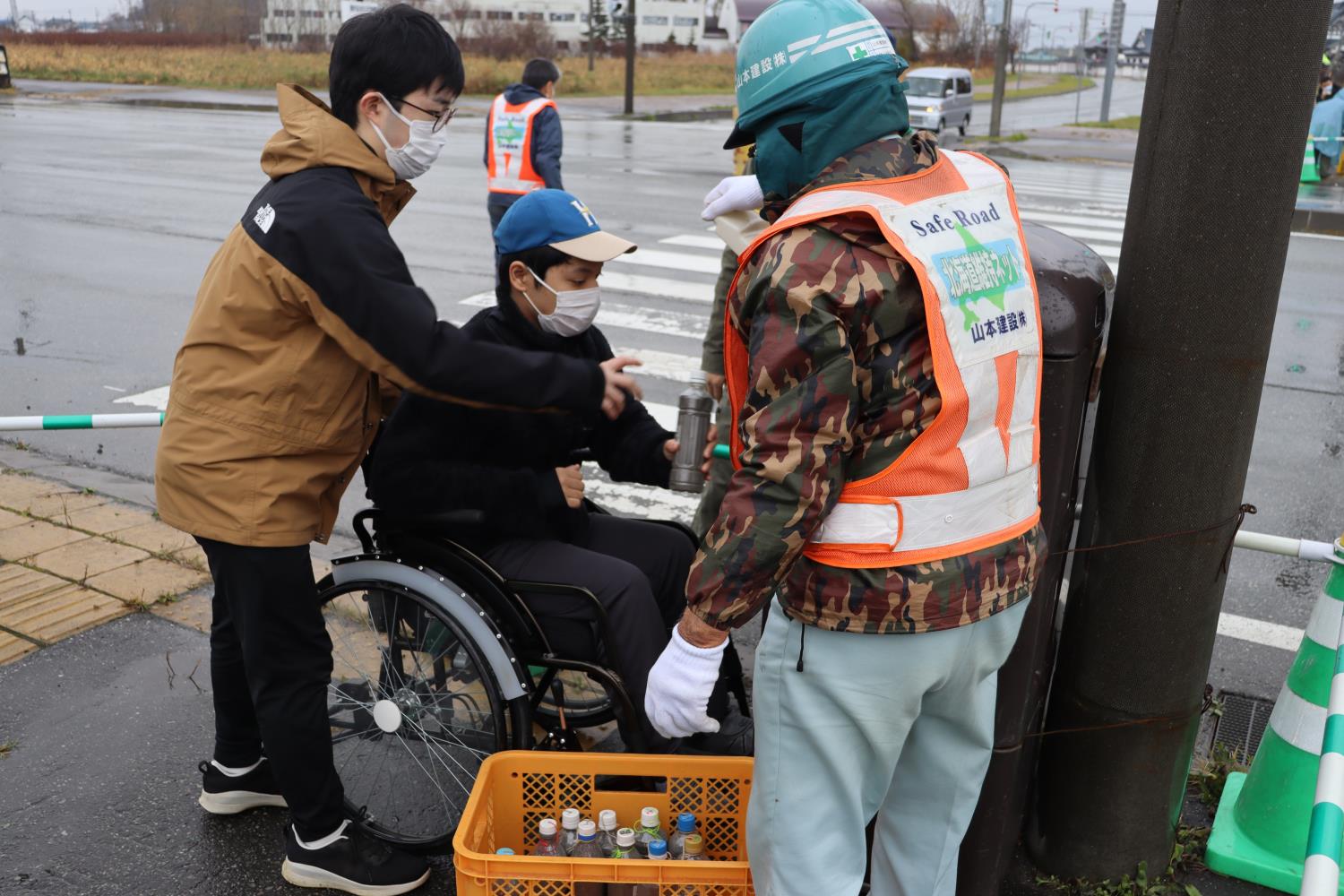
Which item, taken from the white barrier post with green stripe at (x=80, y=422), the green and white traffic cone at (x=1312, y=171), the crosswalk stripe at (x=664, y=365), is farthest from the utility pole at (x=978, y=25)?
the white barrier post with green stripe at (x=80, y=422)

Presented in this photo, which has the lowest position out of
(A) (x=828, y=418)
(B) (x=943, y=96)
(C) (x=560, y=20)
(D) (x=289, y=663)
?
(D) (x=289, y=663)

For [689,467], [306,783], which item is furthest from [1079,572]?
[306,783]

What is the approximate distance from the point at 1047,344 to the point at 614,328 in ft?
21.8

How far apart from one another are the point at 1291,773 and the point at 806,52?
2222mm

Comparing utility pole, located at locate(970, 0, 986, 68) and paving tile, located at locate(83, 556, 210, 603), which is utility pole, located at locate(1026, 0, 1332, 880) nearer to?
paving tile, located at locate(83, 556, 210, 603)

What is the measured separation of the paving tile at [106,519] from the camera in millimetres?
4975

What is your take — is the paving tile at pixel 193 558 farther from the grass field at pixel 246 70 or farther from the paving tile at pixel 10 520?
the grass field at pixel 246 70

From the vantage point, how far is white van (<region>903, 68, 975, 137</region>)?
2670 centimetres

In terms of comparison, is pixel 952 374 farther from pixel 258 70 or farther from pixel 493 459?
pixel 258 70

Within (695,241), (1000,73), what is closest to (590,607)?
(695,241)

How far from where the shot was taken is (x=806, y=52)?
195 cm

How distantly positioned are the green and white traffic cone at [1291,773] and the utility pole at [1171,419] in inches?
9.6

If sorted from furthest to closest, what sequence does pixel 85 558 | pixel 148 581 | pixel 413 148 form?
pixel 85 558 < pixel 148 581 < pixel 413 148

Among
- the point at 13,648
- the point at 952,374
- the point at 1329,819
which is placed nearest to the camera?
the point at 1329,819
